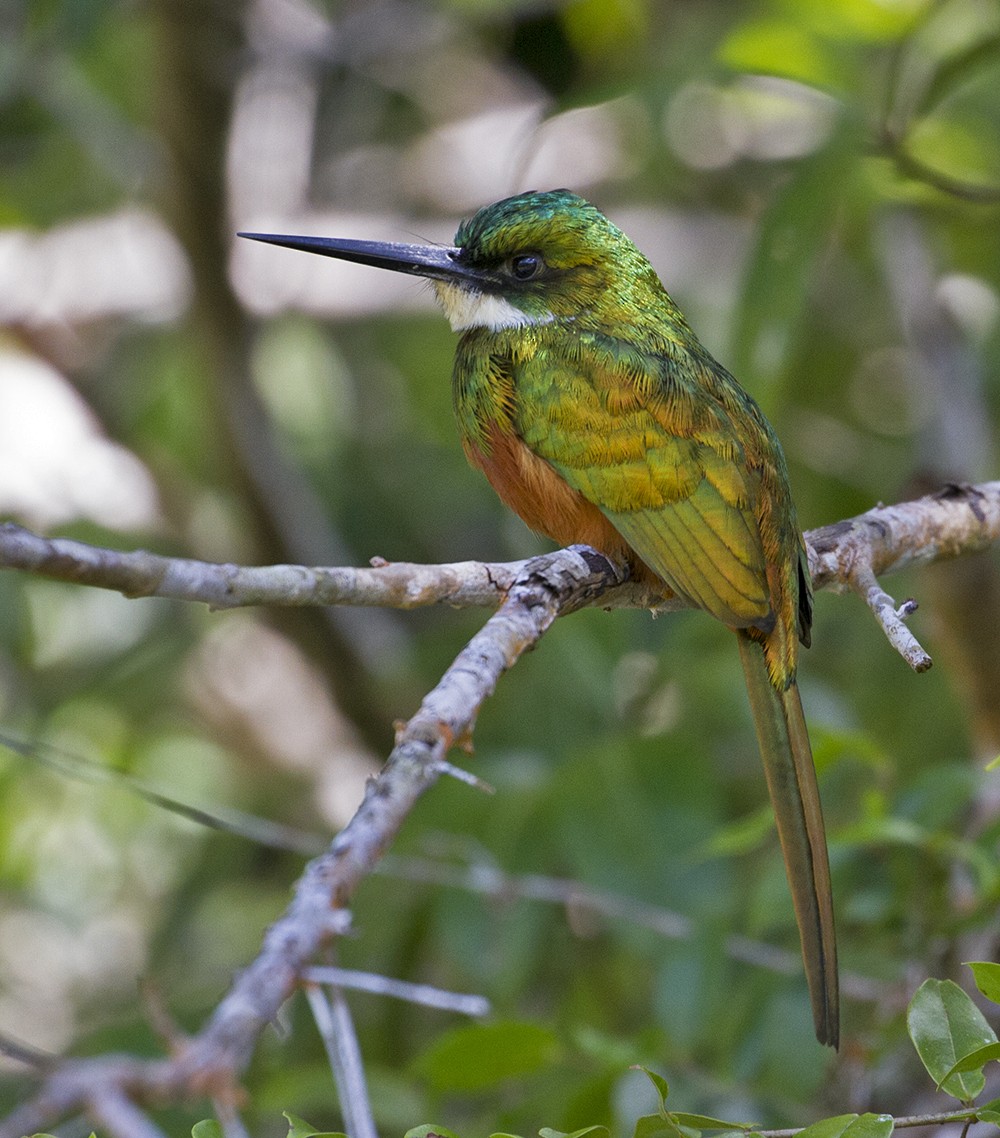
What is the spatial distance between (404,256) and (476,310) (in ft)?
0.50

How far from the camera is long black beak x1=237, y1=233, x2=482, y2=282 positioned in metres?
2.18

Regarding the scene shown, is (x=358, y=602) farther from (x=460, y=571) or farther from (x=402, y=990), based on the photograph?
(x=402, y=990)

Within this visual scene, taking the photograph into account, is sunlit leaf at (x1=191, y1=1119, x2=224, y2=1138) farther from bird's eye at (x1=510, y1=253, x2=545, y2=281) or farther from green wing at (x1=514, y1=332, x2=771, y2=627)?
bird's eye at (x1=510, y1=253, x2=545, y2=281)

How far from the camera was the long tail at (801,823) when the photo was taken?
1737 mm

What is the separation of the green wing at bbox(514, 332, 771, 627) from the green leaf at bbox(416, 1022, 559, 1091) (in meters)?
0.62

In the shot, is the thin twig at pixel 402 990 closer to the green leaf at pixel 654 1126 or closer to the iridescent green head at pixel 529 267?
the green leaf at pixel 654 1126

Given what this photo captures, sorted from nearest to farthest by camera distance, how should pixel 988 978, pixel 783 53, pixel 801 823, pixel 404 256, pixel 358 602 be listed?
1. pixel 988 978
2. pixel 358 602
3. pixel 801 823
4. pixel 404 256
5. pixel 783 53

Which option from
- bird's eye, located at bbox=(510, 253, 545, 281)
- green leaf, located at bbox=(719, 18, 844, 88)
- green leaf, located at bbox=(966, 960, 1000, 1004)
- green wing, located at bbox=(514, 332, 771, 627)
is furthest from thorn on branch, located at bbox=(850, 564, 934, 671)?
green leaf, located at bbox=(719, 18, 844, 88)

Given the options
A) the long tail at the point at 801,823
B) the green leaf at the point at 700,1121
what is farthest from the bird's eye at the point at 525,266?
the green leaf at the point at 700,1121

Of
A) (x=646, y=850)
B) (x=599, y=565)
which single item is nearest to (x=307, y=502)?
(x=646, y=850)

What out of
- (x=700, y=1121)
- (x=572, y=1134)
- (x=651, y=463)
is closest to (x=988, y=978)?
(x=700, y=1121)

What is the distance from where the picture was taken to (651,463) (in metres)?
2.06

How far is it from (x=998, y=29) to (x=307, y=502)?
2.22 meters

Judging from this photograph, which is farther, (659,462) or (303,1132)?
(659,462)
